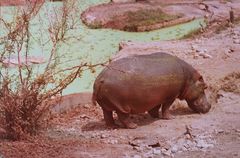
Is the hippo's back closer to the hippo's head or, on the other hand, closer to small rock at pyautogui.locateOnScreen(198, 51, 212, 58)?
the hippo's head

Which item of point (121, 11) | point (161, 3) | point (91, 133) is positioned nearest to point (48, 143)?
point (91, 133)

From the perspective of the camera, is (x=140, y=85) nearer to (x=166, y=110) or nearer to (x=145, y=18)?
(x=166, y=110)

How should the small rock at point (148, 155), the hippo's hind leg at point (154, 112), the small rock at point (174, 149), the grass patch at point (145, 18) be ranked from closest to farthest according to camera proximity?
the small rock at point (148, 155), the small rock at point (174, 149), the hippo's hind leg at point (154, 112), the grass patch at point (145, 18)

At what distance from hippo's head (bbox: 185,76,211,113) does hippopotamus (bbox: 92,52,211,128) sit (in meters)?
0.03

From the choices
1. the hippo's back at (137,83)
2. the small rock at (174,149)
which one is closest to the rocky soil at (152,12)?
the hippo's back at (137,83)

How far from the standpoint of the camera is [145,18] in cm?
1727

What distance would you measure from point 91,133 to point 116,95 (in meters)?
0.56

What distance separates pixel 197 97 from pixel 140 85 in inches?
48.0

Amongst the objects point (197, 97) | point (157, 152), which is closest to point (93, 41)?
point (197, 97)

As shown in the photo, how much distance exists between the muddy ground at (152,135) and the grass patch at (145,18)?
7300 mm

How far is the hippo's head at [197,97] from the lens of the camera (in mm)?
7410

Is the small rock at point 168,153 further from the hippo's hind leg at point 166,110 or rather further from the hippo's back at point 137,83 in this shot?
the hippo's hind leg at point 166,110

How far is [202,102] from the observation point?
744 cm

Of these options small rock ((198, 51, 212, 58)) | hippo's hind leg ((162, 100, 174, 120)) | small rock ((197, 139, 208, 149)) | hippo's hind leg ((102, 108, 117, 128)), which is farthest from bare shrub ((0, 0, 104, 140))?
small rock ((198, 51, 212, 58))
